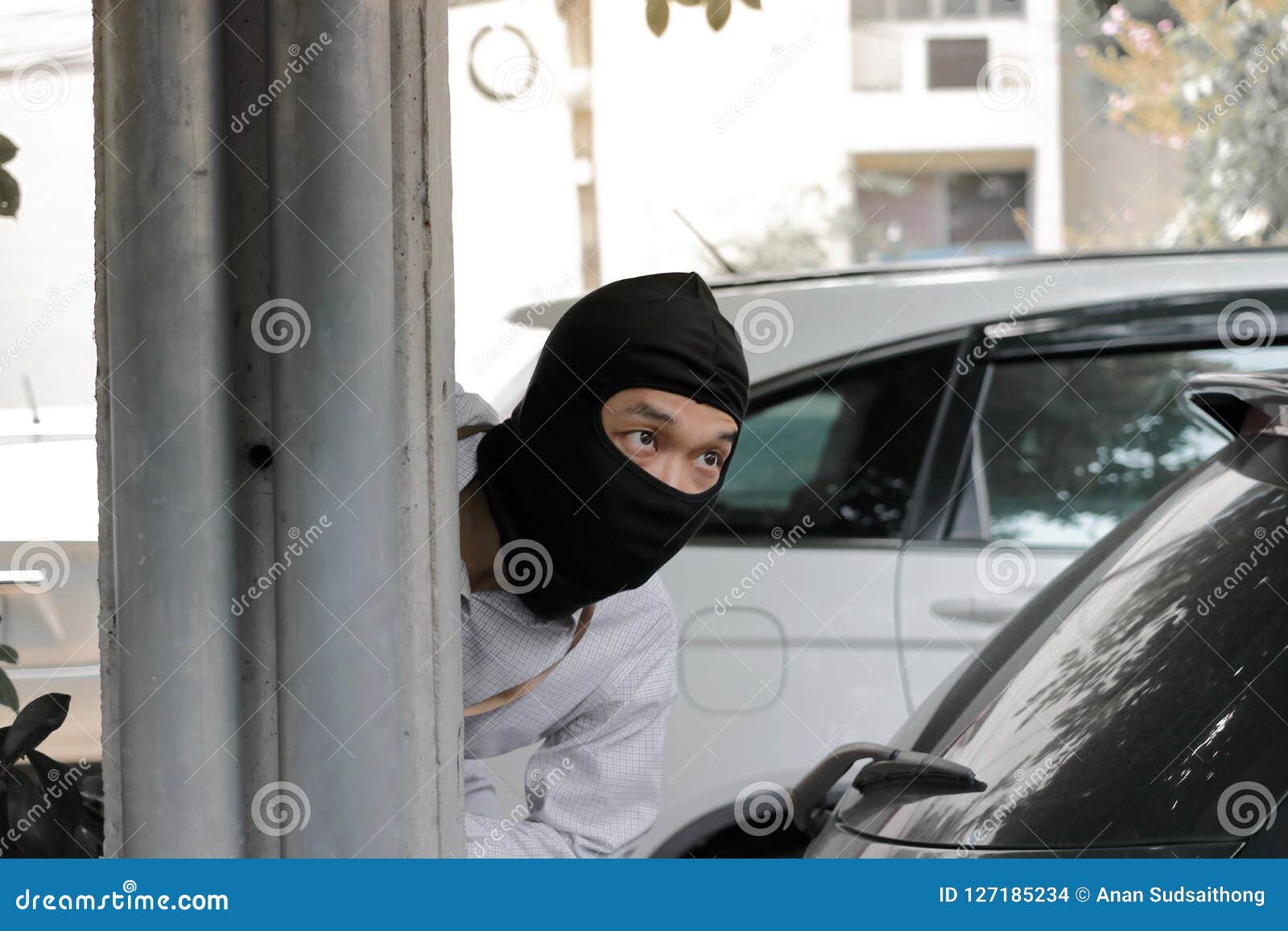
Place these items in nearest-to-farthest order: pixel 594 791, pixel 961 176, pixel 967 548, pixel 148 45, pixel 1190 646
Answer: pixel 148 45 → pixel 1190 646 → pixel 594 791 → pixel 967 548 → pixel 961 176

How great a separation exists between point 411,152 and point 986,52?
64.3 feet

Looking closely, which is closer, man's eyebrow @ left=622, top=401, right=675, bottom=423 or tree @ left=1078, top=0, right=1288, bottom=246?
man's eyebrow @ left=622, top=401, right=675, bottom=423

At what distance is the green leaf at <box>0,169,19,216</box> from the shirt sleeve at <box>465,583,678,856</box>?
93 centimetres

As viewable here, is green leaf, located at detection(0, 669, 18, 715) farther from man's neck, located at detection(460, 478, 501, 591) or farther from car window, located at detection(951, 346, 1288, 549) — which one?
car window, located at detection(951, 346, 1288, 549)

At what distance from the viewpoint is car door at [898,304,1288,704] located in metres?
3.35

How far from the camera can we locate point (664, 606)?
2.10 m

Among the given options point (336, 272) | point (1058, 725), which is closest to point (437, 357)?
point (336, 272)

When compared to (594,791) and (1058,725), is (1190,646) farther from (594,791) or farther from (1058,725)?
(594,791)

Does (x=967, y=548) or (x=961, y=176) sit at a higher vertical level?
(x=961, y=176)

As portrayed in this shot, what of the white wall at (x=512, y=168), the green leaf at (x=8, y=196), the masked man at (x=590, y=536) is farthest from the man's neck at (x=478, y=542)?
the white wall at (x=512, y=168)

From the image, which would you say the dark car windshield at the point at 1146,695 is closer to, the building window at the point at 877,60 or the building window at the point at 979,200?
the building window at the point at 877,60

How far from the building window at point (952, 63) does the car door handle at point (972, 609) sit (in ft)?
54.9

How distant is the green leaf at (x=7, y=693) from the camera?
1654 millimetres

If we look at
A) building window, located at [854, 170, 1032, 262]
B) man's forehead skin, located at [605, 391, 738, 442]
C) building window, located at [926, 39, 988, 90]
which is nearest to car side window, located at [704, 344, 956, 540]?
man's forehead skin, located at [605, 391, 738, 442]
